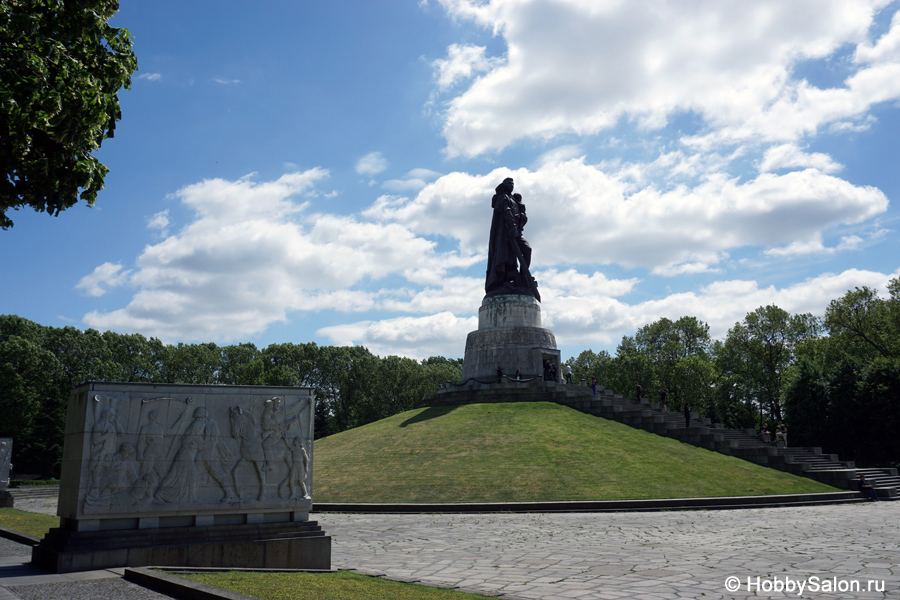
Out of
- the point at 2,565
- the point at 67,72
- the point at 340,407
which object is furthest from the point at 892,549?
the point at 340,407

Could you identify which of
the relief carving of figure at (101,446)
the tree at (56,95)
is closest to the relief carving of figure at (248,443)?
the relief carving of figure at (101,446)

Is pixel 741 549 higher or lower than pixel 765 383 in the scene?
lower

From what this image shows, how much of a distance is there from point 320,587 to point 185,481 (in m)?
3.91

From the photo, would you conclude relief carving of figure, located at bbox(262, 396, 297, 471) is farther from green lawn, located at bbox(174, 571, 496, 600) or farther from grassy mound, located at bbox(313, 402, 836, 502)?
grassy mound, located at bbox(313, 402, 836, 502)

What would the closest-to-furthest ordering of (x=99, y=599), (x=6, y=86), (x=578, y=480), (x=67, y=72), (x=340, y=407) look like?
1. (x=99, y=599)
2. (x=6, y=86)
3. (x=67, y=72)
4. (x=578, y=480)
5. (x=340, y=407)

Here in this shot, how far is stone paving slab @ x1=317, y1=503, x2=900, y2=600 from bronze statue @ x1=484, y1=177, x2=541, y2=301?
80.4 feet

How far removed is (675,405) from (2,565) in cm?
5815

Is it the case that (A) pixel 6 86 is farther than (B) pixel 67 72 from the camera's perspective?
No

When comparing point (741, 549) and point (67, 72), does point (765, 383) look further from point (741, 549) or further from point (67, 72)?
point (67, 72)

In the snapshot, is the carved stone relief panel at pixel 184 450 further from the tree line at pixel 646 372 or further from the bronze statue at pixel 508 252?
the tree line at pixel 646 372

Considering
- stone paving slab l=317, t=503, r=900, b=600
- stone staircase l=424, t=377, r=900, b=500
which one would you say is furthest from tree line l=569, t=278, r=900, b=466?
stone paving slab l=317, t=503, r=900, b=600

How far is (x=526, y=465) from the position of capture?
75.6ft

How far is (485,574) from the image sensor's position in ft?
30.8

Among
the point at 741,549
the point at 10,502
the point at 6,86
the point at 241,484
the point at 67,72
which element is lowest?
the point at 10,502
